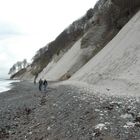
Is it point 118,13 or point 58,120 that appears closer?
point 58,120

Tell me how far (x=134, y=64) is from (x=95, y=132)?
48.3 ft

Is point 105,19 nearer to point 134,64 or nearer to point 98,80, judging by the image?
point 98,80

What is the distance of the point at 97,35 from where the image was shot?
5522 centimetres

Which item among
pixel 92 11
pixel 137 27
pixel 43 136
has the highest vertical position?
pixel 92 11

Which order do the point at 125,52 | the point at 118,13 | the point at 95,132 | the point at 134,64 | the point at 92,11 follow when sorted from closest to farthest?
the point at 95,132, the point at 134,64, the point at 125,52, the point at 118,13, the point at 92,11

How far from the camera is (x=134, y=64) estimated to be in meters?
25.8

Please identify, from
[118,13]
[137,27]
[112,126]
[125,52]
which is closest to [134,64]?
[125,52]

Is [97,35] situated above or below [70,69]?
above

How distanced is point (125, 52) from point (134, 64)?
464 cm

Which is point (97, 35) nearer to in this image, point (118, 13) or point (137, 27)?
point (118, 13)

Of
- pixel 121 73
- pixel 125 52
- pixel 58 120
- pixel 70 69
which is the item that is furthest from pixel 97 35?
pixel 58 120

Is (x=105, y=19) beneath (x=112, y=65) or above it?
above

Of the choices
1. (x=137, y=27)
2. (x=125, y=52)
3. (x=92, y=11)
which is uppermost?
(x=92, y=11)

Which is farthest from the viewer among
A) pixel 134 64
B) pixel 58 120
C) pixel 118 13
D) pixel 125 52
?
pixel 118 13
